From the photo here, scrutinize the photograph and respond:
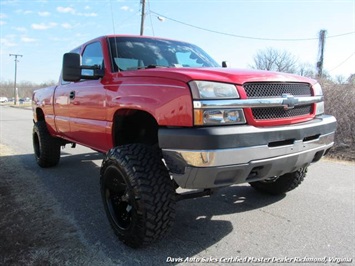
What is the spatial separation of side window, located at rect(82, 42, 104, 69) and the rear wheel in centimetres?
195

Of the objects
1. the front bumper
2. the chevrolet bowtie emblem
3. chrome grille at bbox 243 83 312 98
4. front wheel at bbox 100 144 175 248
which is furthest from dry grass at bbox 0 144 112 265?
the chevrolet bowtie emblem

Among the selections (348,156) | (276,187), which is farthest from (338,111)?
(276,187)

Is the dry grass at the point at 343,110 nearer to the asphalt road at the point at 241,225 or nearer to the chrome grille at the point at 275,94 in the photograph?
the asphalt road at the point at 241,225

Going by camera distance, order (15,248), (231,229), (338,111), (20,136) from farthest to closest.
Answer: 1. (20,136)
2. (338,111)
3. (231,229)
4. (15,248)

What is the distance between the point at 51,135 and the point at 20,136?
19.3 ft

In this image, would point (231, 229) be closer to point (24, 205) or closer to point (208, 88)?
point (208, 88)

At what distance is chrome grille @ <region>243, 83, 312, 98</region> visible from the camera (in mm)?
2742

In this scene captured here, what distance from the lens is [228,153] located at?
2.46m

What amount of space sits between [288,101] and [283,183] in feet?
5.24

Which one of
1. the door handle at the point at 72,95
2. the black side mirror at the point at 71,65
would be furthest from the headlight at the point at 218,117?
the door handle at the point at 72,95

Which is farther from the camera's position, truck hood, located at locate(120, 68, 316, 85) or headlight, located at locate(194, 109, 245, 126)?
truck hood, located at locate(120, 68, 316, 85)

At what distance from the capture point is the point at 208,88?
8.39 ft

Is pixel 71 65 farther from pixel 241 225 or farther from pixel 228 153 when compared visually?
pixel 241 225

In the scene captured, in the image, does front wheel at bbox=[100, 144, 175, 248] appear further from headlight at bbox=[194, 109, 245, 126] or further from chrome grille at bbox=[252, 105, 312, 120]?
chrome grille at bbox=[252, 105, 312, 120]
